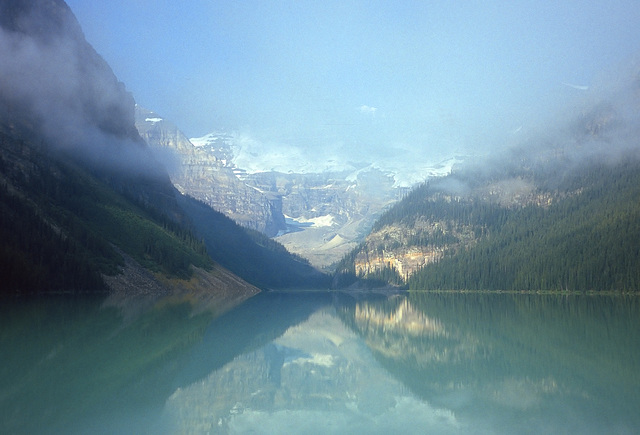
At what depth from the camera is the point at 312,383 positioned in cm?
2148

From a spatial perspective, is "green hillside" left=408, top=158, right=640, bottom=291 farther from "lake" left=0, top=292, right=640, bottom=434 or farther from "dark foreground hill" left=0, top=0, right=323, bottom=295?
"lake" left=0, top=292, right=640, bottom=434

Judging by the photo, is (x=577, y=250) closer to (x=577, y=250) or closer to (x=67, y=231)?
(x=577, y=250)

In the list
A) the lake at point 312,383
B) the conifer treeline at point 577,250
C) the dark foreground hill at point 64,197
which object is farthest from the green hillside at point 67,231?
the conifer treeline at point 577,250

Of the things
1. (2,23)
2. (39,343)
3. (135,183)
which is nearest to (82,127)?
(135,183)

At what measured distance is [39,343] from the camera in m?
28.1

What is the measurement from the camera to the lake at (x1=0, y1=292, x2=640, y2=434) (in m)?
14.7

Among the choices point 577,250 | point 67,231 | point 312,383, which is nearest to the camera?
point 312,383

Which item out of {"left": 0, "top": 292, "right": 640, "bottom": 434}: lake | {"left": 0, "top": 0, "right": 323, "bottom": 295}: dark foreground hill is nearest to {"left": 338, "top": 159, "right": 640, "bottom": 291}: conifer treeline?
{"left": 0, "top": 0, "right": 323, "bottom": 295}: dark foreground hill

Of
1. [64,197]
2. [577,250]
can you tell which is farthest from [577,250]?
[64,197]

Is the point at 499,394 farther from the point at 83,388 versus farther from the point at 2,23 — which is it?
the point at 2,23

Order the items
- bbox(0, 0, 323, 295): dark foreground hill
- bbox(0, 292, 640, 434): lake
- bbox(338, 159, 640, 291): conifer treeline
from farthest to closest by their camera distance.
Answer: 1. bbox(338, 159, 640, 291): conifer treeline
2. bbox(0, 0, 323, 295): dark foreground hill
3. bbox(0, 292, 640, 434): lake

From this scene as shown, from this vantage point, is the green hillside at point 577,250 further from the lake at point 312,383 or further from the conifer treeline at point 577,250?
the lake at point 312,383

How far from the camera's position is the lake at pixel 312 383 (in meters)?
14.7

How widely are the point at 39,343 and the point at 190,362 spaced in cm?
963
